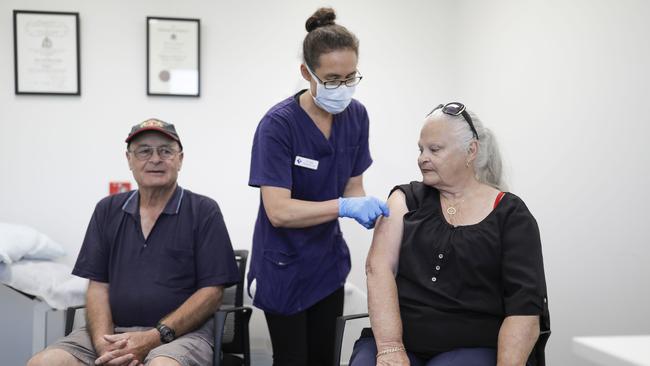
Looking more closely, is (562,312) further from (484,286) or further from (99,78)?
(99,78)

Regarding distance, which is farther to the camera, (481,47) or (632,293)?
(481,47)

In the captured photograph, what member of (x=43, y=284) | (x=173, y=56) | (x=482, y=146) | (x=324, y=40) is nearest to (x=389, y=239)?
(x=482, y=146)

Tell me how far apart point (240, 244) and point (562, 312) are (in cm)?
164

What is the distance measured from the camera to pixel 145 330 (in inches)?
76.1

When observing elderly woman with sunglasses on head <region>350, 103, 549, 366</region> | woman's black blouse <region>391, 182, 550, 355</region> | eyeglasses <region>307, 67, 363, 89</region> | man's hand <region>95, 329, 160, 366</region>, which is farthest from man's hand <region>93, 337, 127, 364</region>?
eyeglasses <region>307, 67, 363, 89</region>

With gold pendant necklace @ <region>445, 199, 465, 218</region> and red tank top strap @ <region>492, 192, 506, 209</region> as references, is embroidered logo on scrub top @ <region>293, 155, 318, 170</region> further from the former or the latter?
red tank top strap @ <region>492, 192, 506, 209</region>

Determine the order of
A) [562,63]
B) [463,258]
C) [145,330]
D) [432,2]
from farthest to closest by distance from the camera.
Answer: [432,2] < [562,63] < [145,330] < [463,258]

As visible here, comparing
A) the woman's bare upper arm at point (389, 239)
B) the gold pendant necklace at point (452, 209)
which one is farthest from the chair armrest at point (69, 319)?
the gold pendant necklace at point (452, 209)

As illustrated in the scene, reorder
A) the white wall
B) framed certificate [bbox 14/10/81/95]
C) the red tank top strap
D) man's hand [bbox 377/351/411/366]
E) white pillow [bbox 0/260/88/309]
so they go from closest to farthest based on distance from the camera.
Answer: man's hand [bbox 377/351/411/366]
the red tank top strap
the white wall
white pillow [bbox 0/260/88/309]
framed certificate [bbox 14/10/81/95]

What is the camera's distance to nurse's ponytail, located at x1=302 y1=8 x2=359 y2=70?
1.68 meters

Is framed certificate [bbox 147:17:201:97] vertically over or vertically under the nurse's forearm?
over

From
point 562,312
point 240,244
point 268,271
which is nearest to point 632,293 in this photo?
point 562,312

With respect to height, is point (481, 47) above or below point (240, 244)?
above

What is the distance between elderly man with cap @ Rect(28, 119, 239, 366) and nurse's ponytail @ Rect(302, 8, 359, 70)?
24.3 inches
